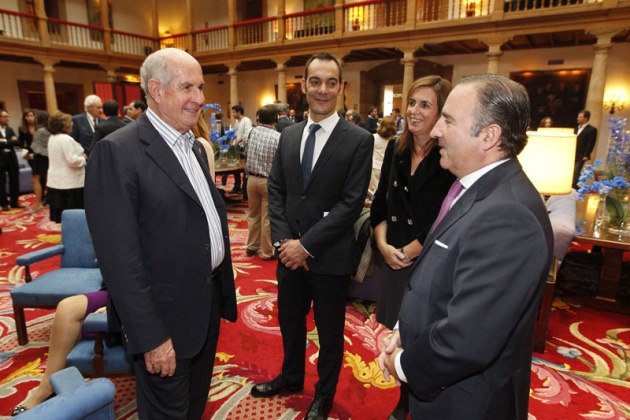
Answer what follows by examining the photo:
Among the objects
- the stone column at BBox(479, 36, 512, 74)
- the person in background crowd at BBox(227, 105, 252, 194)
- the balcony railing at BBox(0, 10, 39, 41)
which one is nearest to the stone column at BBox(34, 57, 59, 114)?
the balcony railing at BBox(0, 10, 39, 41)

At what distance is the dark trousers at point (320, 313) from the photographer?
6.63ft

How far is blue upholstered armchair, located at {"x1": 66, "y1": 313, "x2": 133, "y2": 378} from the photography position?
2.10m

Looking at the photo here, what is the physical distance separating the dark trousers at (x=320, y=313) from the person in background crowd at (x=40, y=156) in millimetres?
5846

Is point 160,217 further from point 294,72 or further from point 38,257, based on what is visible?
point 294,72

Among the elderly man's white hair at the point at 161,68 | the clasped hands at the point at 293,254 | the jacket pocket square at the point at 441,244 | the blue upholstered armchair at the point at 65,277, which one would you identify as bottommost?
the blue upholstered armchair at the point at 65,277

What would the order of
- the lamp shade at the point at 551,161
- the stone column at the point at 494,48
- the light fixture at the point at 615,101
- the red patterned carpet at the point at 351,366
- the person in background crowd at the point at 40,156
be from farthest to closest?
the light fixture at the point at 615,101 < the stone column at the point at 494,48 < the person in background crowd at the point at 40,156 < the lamp shade at the point at 551,161 < the red patterned carpet at the point at 351,366

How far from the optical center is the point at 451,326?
968 mm

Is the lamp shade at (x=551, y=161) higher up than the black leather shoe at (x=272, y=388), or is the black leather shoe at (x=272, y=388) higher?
the lamp shade at (x=551, y=161)

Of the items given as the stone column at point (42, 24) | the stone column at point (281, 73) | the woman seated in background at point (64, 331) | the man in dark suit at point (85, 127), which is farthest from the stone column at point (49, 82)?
the woman seated in background at point (64, 331)

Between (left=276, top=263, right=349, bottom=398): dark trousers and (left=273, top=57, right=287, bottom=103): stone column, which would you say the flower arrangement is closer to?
(left=276, top=263, right=349, bottom=398): dark trousers

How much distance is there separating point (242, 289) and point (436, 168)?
2.63 metres

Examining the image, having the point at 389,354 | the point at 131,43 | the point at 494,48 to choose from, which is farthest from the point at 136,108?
the point at 131,43

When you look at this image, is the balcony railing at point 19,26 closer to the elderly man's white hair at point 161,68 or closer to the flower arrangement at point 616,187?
the elderly man's white hair at point 161,68

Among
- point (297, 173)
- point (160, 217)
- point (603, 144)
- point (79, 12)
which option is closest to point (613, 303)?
point (297, 173)
